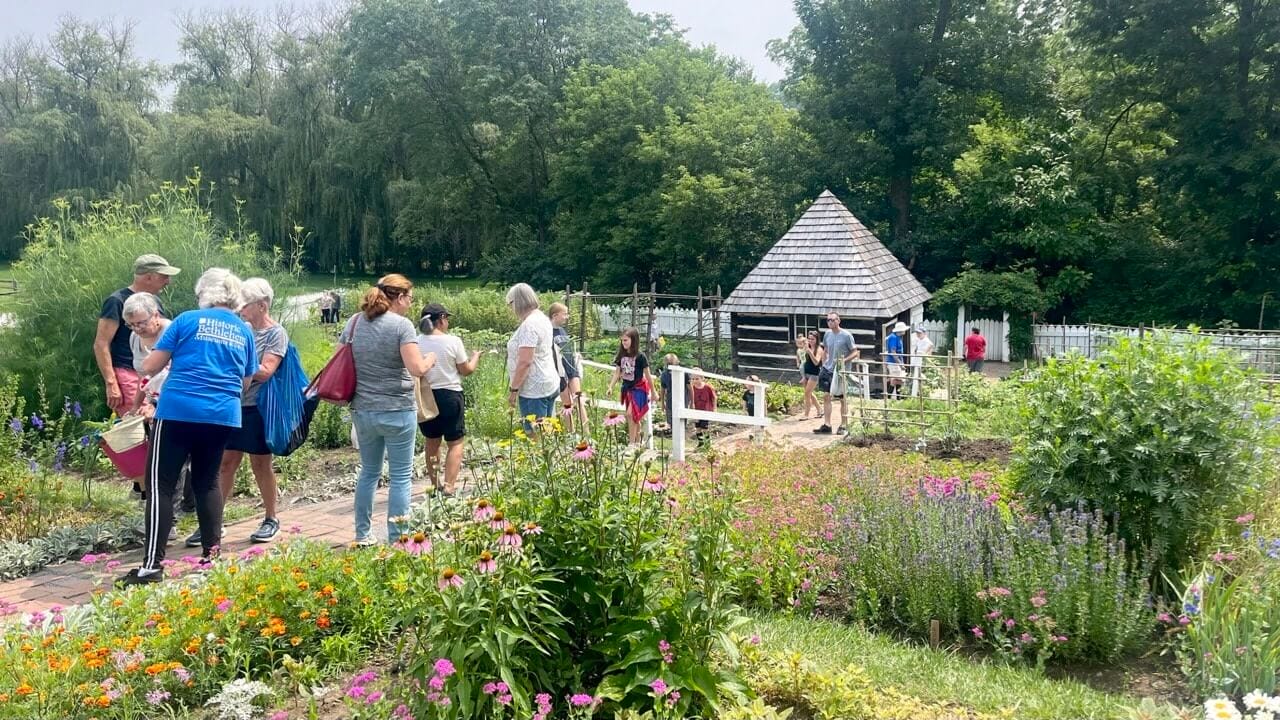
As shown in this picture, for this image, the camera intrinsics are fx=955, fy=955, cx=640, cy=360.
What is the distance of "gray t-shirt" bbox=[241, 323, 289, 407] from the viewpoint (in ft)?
19.3

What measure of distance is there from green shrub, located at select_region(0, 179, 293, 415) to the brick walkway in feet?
10.7

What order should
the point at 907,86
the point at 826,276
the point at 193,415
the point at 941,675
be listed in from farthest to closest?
the point at 907,86 → the point at 826,276 → the point at 193,415 → the point at 941,675

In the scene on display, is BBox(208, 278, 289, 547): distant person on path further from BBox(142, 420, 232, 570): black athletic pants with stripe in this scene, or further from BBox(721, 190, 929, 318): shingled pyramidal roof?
BBox(721, 190, 929, 318): shingled pyramidal roof

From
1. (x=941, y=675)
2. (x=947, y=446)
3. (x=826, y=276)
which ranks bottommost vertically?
(x=941, y=675)

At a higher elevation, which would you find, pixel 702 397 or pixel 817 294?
pixel 817 294

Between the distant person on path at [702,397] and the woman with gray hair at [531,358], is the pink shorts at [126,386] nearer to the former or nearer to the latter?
the woman with gray hair at [531,358]

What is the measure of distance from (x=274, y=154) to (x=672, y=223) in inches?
709

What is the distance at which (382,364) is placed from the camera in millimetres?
5457

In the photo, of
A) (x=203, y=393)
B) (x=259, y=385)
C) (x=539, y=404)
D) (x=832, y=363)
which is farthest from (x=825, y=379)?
(x=203, y=393)

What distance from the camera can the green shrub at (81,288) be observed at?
9.13 meters

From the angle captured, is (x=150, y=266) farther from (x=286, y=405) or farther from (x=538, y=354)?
(x=538, y=354)

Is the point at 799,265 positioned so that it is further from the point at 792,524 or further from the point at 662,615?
the point at 662,615

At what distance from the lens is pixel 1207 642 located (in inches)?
147

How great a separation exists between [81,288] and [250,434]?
4.42 m
